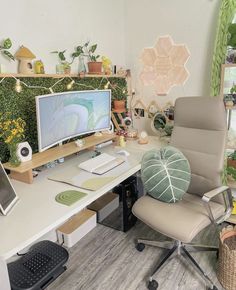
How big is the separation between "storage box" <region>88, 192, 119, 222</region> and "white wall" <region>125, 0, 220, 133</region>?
114 centimetres

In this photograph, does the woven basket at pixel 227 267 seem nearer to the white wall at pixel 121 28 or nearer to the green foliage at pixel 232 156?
the green foliage at pixel 232 156

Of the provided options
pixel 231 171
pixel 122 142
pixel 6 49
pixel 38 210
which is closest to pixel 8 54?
pixel 6 49

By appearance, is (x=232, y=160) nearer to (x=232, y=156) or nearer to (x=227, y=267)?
(x=232, y=156)

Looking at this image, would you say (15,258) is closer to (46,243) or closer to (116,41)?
(46,243)

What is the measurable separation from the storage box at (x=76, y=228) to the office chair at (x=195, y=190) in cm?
48

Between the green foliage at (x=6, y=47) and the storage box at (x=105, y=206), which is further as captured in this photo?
the storage box at (x=105, y=206)

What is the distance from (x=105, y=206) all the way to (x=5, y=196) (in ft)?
3.86

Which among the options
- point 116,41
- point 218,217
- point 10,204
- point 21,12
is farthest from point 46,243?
point 116,41

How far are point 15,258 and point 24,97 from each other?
44.0 inches

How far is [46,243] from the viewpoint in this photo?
1.75m

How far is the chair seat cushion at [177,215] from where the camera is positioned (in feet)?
4.76

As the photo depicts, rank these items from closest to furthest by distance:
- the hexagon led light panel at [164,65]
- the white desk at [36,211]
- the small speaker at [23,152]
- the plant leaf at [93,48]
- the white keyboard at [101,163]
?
the white desk at [36,211] → the small speaker at [23,152] → the white keyboard at [101,163] → the plant leaf at [93,48] → the hexagon led light panel at [164,65]

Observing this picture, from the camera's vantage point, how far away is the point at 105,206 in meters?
2.34

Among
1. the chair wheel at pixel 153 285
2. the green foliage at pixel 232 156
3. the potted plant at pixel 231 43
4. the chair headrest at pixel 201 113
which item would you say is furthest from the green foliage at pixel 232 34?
the chair wheel at pixel 153 285
